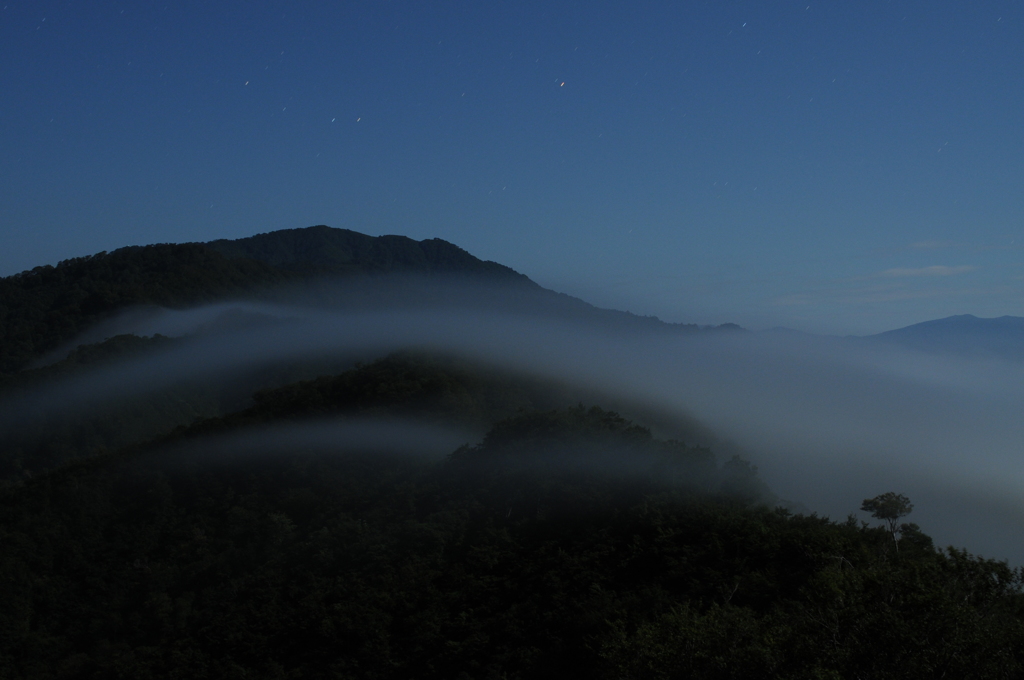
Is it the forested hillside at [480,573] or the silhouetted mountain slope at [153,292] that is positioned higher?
the silhouetted mountain slope at [153,292]

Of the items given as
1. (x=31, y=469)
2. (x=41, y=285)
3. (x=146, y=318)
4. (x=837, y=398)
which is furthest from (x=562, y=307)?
(x=31, y=469)

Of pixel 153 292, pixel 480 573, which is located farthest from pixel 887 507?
pixel 153 292

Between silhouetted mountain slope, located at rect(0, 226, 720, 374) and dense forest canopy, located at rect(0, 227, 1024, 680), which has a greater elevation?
silhouetted mountain slope, located at rect(0, 226, 720, 374)

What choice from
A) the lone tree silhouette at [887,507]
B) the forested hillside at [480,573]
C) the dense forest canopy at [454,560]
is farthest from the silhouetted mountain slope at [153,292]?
the lone tree silhouette at [887,507]

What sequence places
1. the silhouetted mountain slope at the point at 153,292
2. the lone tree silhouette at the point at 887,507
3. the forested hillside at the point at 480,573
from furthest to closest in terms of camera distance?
the silhouetted mountain slope at the point at 153,292 < the lone tree silhouette at the point at 887,507 < the forested hillside at the point at 480,573

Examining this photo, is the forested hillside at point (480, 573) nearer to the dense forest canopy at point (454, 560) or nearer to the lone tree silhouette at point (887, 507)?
the dense forest canopy at point (454, 560)

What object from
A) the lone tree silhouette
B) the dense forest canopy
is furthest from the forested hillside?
the lone tree silhouette

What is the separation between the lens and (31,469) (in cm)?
7275

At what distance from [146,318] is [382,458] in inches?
3674

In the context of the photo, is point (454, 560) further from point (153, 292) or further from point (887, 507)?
point (153, 292)

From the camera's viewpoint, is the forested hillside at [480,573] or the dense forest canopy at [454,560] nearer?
the forested hillside at [480,573]

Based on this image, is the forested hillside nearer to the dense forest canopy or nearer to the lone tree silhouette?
the dense forest canopy

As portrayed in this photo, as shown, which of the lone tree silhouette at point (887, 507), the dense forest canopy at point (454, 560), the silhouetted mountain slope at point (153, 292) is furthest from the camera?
the silhouetted mountain slope at point (153, 292)

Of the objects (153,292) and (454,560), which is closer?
(454,560)
